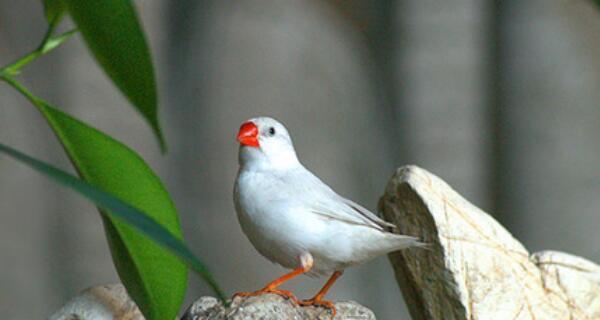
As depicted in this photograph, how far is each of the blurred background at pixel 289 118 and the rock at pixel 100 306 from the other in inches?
42.1

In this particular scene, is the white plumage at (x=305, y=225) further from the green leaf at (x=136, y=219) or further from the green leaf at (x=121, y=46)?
the green leaf at (x=136, y=219)

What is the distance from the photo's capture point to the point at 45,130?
2.47 metres

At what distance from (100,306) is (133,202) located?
10.3 inches

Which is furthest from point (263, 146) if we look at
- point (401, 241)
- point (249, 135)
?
point (401, 241)

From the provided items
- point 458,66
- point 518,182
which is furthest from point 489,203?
point 458,66

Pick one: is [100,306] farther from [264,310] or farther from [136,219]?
[136,219]

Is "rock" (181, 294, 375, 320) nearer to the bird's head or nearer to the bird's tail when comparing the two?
the bird's tail

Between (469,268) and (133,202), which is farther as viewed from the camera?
(469,268)

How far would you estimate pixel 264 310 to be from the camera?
111 cm

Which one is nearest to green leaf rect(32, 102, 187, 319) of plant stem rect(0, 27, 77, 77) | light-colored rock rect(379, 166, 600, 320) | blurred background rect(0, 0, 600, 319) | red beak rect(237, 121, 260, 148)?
plant stem rect(0, 27, 77, 77)

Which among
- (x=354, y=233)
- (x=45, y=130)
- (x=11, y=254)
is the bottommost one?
(x=11, y=254)

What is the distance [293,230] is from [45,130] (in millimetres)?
1448

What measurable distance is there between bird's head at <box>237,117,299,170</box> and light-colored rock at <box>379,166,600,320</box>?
169mm

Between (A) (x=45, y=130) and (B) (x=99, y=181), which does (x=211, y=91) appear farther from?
(B) (x=99, y=181)
